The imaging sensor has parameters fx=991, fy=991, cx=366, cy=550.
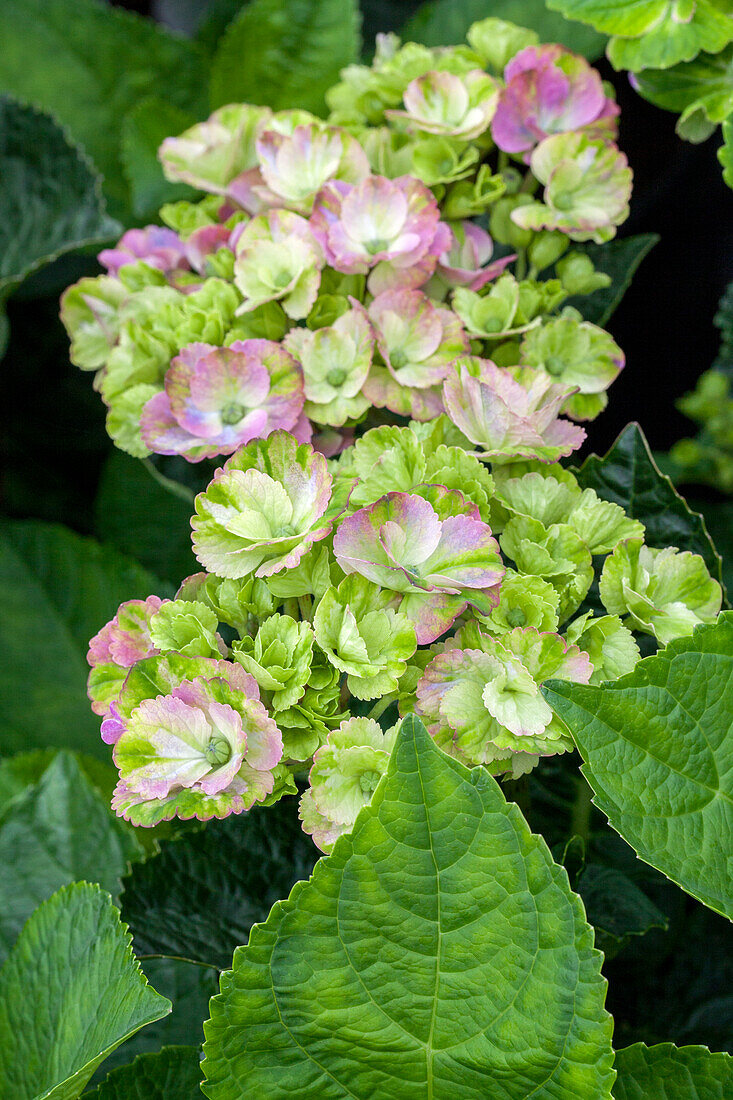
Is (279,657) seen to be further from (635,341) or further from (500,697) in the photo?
(635,341)

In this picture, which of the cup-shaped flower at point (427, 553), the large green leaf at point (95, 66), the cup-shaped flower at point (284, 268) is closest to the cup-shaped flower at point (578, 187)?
the cup-shaped flower at point (284, 268)

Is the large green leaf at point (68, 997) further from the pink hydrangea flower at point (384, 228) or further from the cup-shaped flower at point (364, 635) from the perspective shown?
the pink hydrangea flower at point (384, 228)

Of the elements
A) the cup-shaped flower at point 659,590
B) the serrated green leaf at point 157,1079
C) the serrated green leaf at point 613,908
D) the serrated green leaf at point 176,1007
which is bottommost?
the serrated green leaf at point 176,1007

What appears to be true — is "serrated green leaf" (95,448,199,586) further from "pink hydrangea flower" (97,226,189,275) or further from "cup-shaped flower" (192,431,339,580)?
"cup-shaped flower" (192,431,339,580)

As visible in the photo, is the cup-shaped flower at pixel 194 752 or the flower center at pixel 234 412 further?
the flower center at pixel 234 412

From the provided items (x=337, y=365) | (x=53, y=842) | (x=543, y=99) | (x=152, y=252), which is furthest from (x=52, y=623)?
(x=543, y=99)

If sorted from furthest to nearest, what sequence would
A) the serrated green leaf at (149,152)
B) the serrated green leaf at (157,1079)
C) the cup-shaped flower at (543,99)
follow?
the serrated green leaf at (149,152) < the cup-shaped flower at (543,99) < the serrated green leaf at (157,1079)

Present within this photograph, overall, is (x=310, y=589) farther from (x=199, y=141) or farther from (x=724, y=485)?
(x=724, y=485)
